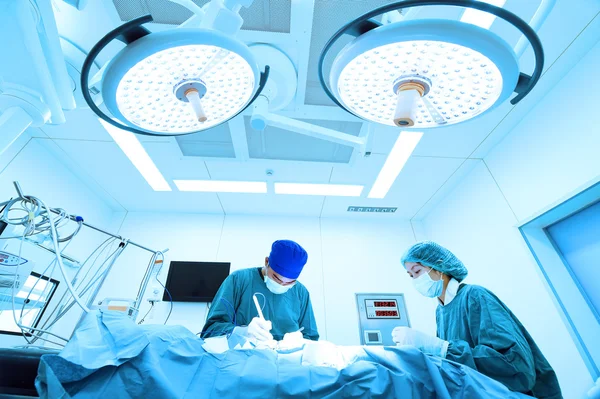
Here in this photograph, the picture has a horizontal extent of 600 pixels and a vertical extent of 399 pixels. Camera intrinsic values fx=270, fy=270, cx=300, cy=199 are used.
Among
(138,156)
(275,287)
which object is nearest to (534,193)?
(275,287)

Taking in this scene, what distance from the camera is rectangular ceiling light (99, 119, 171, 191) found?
6.41 ft

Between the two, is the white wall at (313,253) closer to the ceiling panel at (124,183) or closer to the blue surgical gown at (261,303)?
the ceiling panel at (124,183)

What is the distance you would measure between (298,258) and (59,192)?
2260mm

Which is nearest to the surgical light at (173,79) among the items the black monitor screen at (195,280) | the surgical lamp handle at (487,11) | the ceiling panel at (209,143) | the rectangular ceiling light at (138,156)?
the surgical lamp handle at (487,11)

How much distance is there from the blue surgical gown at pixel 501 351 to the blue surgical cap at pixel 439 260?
219 millimetres

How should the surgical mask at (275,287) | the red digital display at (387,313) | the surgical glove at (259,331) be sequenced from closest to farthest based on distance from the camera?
the surgical glove at (259,331), the surgical mask at (275,287), the red digital display at (387,313)

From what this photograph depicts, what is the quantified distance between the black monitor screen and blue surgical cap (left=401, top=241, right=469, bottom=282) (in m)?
1.85

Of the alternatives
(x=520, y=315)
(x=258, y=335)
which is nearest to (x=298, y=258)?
(x=258, y=335)

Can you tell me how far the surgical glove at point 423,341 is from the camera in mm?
1017

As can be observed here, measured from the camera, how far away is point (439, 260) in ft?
4.62

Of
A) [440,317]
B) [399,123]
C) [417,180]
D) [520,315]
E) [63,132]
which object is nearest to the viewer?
[399,123]

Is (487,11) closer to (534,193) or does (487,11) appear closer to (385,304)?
(534,193)

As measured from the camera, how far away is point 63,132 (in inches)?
79.4

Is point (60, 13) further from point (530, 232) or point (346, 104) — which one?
point (530, 232)
